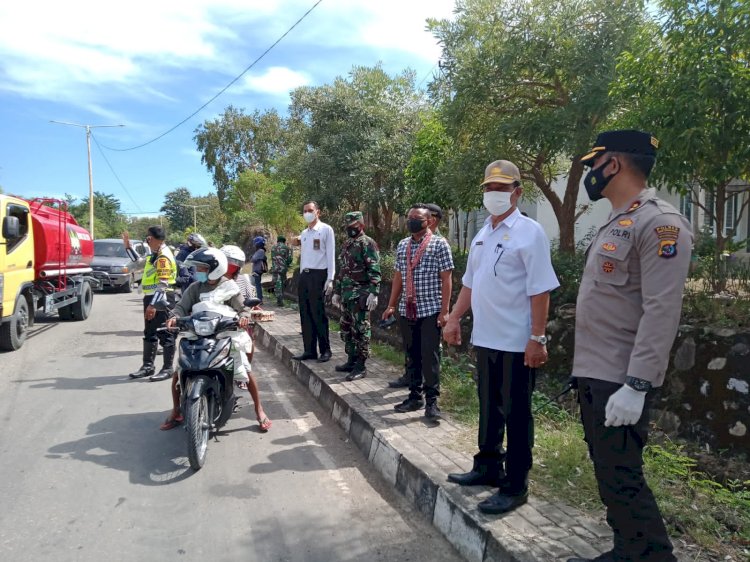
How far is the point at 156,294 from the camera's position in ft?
22.6

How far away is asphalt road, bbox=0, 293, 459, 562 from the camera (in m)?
3.23

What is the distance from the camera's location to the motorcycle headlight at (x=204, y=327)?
15.3 ft

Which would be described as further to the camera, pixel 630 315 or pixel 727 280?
pixel 727 280

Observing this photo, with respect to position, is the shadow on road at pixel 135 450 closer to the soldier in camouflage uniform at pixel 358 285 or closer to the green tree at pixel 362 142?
the soldier in camouflage uniform at pixel 358 285

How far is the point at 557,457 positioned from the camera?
13.0 ft

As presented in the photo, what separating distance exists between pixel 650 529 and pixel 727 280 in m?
4.15

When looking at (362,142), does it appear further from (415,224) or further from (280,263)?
(415,224)

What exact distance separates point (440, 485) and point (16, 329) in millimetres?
7836

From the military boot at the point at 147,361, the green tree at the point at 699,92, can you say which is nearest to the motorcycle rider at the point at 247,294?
the military boot at the point at 147,361

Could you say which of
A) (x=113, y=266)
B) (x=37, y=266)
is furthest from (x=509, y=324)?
(x=113, y=266)

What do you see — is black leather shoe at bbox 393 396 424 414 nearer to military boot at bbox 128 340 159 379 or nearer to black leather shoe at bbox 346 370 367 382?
black leather shoe at bbox 346 370 367 382

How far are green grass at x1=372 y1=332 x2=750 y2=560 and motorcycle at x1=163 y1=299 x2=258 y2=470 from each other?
2.05 metres

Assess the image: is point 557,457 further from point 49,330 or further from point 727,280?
point 49,330

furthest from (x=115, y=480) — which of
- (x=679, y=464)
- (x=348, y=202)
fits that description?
(x=348, y=202)
